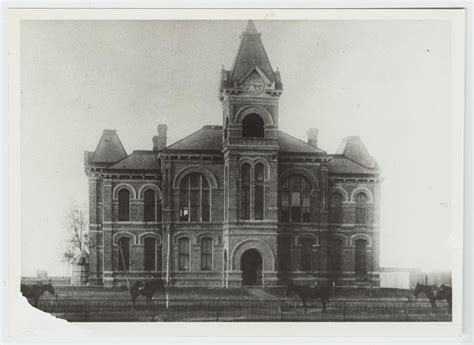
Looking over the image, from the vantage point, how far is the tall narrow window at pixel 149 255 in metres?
12.0

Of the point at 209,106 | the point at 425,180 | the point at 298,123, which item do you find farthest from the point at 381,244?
the point at 209,106

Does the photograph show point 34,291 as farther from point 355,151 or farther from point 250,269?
point 355,151

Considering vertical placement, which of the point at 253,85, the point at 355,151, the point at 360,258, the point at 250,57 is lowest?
the point at 360,258

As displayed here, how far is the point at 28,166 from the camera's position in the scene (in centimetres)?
1143

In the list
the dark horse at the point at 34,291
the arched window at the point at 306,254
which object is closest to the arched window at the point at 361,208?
the arched window at the point at 306,254

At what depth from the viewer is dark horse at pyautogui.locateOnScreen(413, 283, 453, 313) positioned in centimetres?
1152

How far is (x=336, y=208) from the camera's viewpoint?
40.8 feet

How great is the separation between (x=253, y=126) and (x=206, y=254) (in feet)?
5.17

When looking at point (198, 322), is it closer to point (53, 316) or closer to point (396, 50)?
point (53, 316)

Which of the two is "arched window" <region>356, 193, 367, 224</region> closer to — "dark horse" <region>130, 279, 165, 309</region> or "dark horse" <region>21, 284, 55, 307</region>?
"dark horse" <region>130, 279, 165, 309</region>

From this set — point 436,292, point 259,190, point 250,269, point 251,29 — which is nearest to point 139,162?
point 259,190

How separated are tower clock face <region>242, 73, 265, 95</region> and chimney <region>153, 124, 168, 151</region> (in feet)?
3.52

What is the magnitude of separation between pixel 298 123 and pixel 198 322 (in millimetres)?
2424

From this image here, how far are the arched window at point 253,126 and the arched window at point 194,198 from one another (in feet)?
2.49
